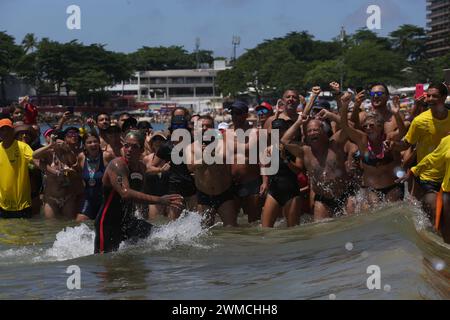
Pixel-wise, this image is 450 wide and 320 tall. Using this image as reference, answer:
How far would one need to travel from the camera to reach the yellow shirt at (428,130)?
26.2ft

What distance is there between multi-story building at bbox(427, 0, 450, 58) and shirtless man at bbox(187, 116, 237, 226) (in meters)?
109

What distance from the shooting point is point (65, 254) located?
844 centimetres

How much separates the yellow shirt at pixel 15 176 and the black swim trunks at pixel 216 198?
3.03m

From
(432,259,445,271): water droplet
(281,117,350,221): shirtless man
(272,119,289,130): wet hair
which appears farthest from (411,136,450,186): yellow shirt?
(272,119,289,130): wet hair

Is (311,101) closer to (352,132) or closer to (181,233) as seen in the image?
(352,132)

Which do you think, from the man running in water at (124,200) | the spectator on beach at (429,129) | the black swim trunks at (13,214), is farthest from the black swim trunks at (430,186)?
the black swim trunks at (13,214)

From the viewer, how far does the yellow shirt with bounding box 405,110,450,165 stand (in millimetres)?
7992

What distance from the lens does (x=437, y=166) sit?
24.5ft

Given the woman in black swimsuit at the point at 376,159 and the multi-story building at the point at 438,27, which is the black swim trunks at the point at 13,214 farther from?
the multi-story building at the point at 438,27
